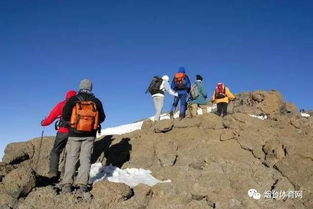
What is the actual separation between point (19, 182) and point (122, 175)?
4.15 meters

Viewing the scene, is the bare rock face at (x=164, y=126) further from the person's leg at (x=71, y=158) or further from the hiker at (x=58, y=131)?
the person's leg at (x=71, y=158)

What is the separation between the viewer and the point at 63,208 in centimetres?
1047

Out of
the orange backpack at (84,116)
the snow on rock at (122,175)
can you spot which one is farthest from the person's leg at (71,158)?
the snow on rock at (122,175)

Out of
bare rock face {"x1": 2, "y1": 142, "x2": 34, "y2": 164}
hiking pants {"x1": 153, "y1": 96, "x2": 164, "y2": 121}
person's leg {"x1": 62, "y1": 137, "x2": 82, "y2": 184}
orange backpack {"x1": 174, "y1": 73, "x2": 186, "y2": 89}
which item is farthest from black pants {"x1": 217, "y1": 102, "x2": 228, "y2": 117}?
person's leg {"x1": 62, "y1": 137, "x2": 82, "y2": 184}

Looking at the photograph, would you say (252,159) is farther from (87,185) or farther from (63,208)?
(63,208)

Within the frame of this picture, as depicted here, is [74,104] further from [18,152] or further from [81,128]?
[18,152]

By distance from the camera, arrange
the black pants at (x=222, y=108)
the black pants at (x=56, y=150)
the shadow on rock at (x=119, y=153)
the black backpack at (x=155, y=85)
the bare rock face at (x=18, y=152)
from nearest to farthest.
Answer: the black pants at (x=56, y=150)
the bare rock face at (x=18, y=152)
the shadow on rock at (x=119, y=153)
the black backpack at (x=155, y=85)
the black pants at (x=222, y=108)

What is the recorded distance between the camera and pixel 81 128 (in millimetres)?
10906

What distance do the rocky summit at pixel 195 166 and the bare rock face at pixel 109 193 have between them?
A: 0.03m

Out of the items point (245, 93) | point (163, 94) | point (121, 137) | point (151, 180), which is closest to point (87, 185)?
point (151, 180)

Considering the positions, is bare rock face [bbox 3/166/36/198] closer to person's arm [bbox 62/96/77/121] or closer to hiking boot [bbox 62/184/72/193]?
hiking boot [bbox 62/184/72/193]

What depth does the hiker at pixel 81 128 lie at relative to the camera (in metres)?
10.9

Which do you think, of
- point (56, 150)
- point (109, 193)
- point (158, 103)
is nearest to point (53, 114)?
point (56, 150)

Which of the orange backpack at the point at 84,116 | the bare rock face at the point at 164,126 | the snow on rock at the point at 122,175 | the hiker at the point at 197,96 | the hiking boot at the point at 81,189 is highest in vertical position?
the hiker at the point at 197,96
